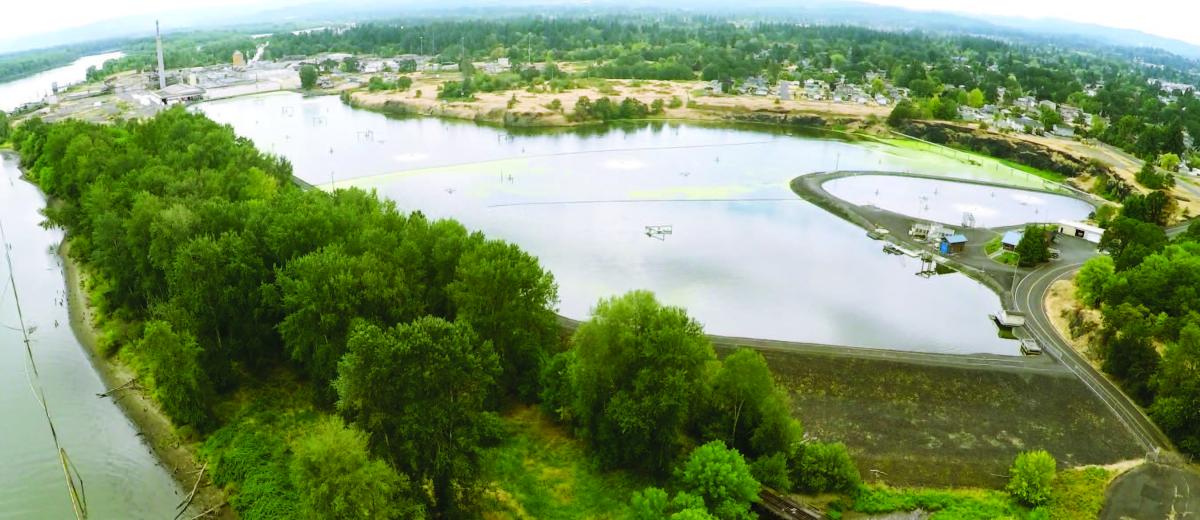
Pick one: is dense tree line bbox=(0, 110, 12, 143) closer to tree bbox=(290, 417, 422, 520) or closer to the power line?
the power line

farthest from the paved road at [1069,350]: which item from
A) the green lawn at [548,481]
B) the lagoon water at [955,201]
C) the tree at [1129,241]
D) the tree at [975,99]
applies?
the tree at [975,99]

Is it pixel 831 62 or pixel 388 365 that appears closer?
pixel 388 365

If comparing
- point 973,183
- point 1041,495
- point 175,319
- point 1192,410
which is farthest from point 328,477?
point 973,183

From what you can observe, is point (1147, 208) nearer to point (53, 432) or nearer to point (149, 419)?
point (149, 419)

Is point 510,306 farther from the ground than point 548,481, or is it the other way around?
point 510,306

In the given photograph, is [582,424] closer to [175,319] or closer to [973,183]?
[175,319]

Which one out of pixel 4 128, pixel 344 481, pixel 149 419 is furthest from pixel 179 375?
pixel 4 128

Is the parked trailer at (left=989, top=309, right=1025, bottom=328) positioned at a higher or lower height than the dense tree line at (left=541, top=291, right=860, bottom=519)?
lower

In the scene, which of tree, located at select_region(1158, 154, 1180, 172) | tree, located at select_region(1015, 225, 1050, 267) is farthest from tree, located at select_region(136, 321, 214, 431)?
tree, located at select_region(1158, 154, 1180, 172)
